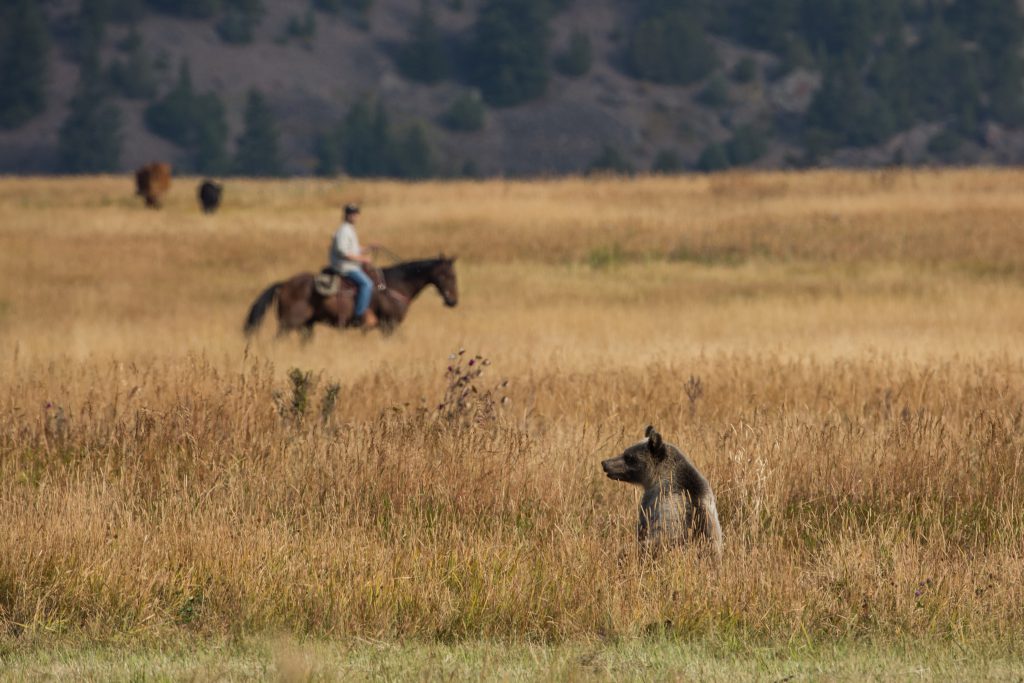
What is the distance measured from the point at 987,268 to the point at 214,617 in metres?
28.2

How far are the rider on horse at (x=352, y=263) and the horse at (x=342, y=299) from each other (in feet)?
0.50

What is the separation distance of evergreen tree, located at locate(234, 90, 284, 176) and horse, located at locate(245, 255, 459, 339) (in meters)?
143

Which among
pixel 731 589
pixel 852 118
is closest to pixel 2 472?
pixel 731 589

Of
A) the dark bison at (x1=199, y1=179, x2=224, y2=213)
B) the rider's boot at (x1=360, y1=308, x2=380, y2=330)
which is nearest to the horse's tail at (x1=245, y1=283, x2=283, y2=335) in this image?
the rider's boot at (x1=360, y1=308, x2=380, y2=330)

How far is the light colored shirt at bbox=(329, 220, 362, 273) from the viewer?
2058cm

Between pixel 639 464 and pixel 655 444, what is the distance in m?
0.20

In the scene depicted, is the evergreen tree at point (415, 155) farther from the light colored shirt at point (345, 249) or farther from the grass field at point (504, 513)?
the grass field at point (504, 513)

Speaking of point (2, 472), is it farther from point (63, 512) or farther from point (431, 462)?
point (431, 462)

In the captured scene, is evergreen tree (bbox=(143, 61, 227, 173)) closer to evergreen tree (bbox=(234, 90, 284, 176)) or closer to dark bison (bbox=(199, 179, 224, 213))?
evergreen tree (bbox=(234, 90, 284, 176))

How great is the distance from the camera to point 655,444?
771 centimetres

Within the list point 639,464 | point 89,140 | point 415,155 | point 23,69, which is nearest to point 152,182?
point 639,464

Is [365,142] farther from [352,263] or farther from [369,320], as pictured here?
[352,263]

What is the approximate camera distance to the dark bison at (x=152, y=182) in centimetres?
5041

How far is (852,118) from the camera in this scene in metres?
180
